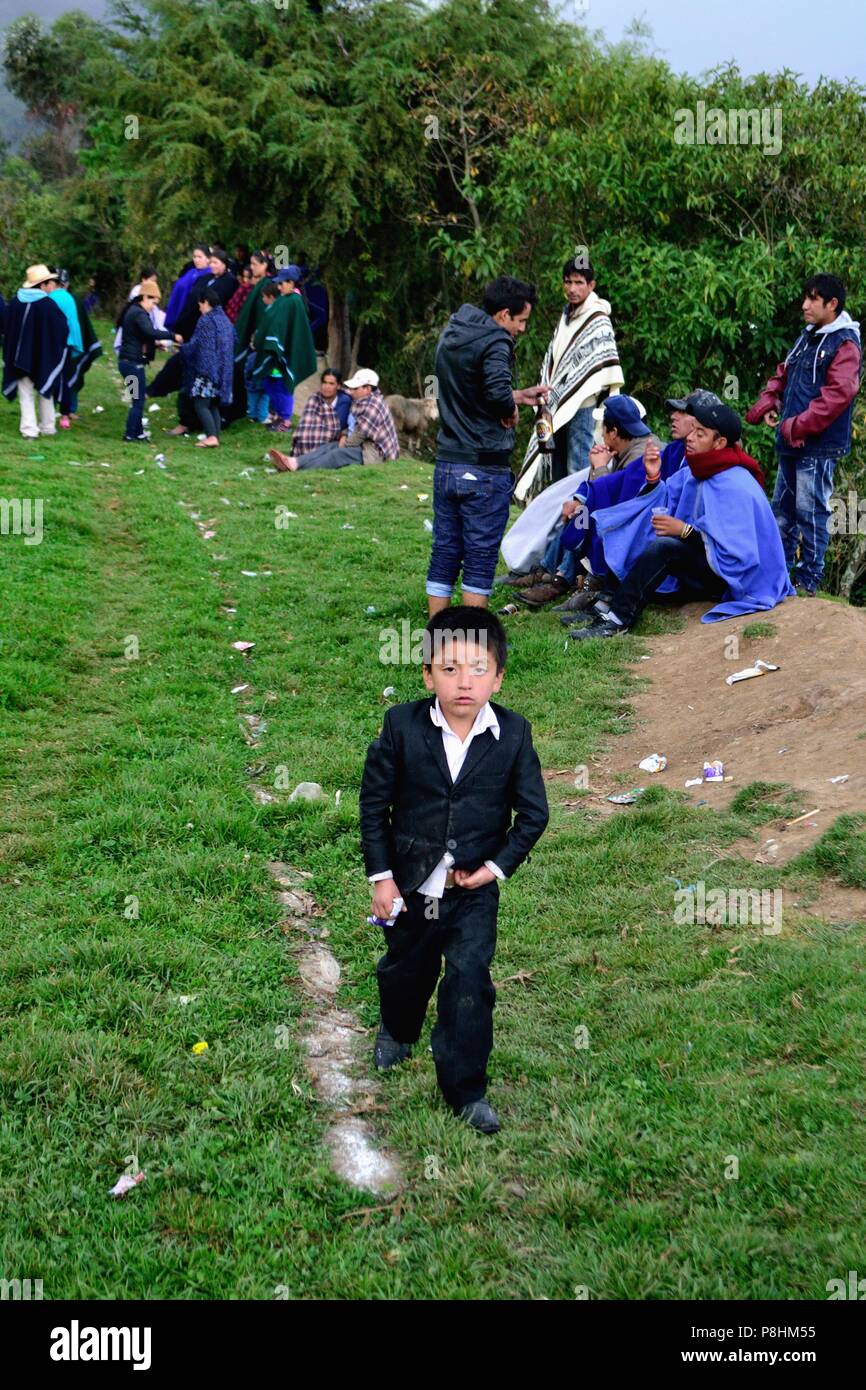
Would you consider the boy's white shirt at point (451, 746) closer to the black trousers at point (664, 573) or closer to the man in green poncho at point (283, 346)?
the black trousers at point (664, 573)

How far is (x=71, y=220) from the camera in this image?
29.3 meters

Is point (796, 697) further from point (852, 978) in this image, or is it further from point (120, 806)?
point (120, 806)

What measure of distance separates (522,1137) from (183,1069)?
109cm

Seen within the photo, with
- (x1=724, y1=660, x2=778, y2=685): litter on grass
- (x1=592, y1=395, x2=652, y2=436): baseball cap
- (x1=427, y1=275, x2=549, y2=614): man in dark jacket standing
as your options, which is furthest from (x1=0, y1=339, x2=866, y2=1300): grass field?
(x1=592, y1=395, x2=652, y2=436): baseball cap

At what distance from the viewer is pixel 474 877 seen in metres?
3.50

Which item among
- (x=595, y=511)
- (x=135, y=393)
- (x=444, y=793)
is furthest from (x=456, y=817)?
(x=135, y=393)

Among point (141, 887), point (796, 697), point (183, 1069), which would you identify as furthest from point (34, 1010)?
point (796, 697)

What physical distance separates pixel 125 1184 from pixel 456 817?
134 cm

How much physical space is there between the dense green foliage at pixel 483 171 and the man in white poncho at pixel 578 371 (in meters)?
3.03

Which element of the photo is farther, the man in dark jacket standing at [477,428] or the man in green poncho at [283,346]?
the man in green poncho at [283,346]

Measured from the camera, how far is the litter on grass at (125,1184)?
11.0 ft

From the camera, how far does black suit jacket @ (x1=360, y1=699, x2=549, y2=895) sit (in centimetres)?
355

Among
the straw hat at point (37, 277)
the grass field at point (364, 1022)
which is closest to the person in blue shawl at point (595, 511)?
the grass field at point (364, 1022)

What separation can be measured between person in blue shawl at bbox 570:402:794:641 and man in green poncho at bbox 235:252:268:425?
9090mm
